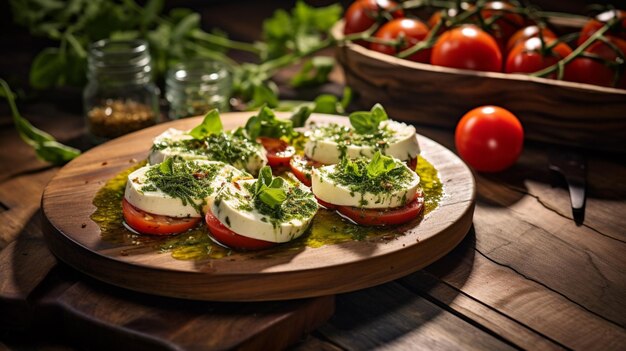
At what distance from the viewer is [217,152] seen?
7.39 ft

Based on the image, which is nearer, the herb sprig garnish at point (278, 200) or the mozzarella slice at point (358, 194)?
the herb sprig garnish at point (278, 200)

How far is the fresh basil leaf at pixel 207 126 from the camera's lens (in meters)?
2.31

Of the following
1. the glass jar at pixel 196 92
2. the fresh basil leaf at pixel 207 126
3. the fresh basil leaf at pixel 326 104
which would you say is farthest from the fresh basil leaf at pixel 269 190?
the glass jar at pixel 196 92

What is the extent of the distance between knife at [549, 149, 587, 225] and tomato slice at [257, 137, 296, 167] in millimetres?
899

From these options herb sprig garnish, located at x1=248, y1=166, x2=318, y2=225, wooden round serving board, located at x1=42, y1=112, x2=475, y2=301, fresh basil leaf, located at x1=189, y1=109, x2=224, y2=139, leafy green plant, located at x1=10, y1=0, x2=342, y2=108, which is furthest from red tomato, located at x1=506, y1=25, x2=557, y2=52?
herb sprig garnish, located at x1=248, y1=166, x2=318, y2=225

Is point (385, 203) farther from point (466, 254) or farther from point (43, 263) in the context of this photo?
point (43, 263)

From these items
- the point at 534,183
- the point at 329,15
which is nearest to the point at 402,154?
the point at 534,183

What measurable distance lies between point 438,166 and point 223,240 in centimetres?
83

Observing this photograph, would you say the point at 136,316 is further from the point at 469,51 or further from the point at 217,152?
the point at 469,51

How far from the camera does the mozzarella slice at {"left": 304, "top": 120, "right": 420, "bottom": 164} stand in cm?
227

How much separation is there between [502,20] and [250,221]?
1.91m

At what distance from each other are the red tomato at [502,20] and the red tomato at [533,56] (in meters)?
0.24

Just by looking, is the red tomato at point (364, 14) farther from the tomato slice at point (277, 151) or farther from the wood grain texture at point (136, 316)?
the wood grain texture at point (136, 316)

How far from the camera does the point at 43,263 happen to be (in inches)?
76.6
